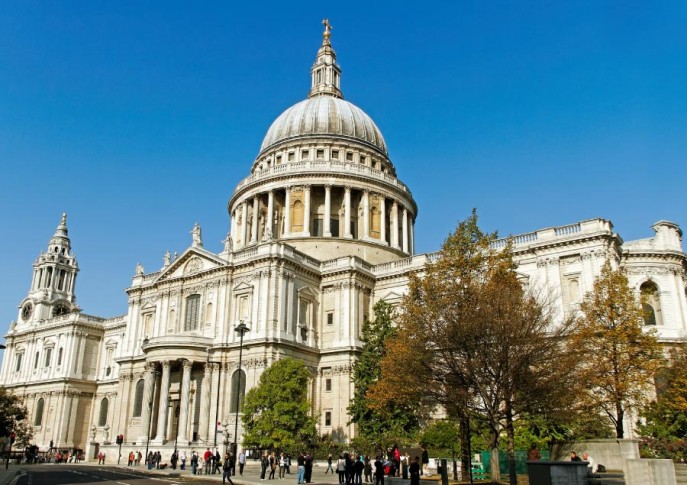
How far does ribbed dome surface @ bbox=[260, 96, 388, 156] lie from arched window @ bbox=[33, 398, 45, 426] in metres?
40.6

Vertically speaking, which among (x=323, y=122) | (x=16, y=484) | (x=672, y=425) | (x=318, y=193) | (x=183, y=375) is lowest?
(x=16, y=484)

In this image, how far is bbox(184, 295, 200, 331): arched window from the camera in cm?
5567

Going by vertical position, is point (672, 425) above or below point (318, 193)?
below

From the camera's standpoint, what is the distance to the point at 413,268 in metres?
56.2

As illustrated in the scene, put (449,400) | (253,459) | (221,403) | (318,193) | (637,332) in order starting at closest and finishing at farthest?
(449,400), (637,332), (253,459), (221,403), (318,193)

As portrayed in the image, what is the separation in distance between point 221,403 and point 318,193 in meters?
27.0

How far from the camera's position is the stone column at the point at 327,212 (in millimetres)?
65062

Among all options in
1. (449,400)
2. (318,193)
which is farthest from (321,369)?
(449,400)

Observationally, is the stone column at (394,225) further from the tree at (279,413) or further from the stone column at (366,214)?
the tree at (279,413)

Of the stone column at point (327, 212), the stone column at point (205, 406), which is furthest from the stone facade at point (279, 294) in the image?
the stone column at point (327, 212)

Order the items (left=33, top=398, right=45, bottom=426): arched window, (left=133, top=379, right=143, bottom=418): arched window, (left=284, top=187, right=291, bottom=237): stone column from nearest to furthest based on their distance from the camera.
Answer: (left=133, top=379, right=143, bottom=418): arched window
(left=284, top=187, right=291, bottom=237): stone column
(left=33, top=398, right=45, bottom=426): arched window

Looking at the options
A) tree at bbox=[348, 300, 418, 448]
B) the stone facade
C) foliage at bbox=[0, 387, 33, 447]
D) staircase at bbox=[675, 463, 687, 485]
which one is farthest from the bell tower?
staircase at bbox=[675, 463, 687, 485]

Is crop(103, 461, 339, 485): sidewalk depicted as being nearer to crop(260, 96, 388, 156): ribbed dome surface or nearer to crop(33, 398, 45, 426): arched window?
crop(33, 398, 45, 426): arched window

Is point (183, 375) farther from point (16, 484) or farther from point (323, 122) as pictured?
point (323, 122)
